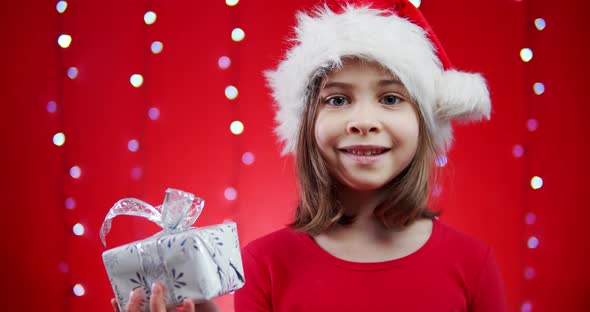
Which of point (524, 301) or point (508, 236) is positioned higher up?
point (508, 236)

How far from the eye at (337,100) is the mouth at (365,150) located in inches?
3.7

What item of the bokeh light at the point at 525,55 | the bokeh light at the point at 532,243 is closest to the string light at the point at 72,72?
the bokeh light at the point at 525,55

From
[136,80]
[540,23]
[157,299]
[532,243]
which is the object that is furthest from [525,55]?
[157,299]

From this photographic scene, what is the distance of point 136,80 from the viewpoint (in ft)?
6.57

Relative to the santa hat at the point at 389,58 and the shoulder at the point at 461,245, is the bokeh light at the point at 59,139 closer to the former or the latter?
the santa hat at the point at 389,58

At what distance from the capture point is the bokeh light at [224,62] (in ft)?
6.69

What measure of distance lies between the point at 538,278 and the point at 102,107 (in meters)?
1.77

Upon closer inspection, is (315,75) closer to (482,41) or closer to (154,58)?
(154,58)

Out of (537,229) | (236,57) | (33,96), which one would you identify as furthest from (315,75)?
(537,229)

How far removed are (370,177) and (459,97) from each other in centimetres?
27

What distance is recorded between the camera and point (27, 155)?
1.99 m

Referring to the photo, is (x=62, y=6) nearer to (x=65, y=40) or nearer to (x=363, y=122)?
(x=65, y=40)

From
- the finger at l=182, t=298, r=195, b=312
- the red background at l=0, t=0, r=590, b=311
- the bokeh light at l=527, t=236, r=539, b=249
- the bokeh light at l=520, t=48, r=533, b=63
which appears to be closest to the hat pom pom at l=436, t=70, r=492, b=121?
the finger at l=182, t=298, r=195, b=312

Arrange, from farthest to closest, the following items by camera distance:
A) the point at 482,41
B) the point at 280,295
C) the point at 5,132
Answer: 1. the point at 482,41
2. the point at 5,132
3. the point at 280,295
